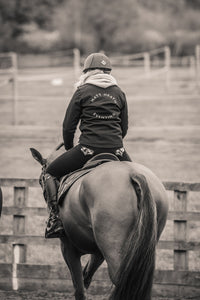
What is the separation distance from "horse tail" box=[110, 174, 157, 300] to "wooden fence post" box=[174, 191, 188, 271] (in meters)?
1.94

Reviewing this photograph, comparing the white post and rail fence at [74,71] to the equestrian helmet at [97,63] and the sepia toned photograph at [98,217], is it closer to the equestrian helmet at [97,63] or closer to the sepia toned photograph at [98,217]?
the sepia toned photograph at [98,217]

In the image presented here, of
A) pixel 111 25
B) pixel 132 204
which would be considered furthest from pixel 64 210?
pixel 111 25

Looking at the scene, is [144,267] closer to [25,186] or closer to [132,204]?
[132,204]

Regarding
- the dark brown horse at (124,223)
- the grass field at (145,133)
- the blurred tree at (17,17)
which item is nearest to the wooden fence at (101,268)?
the dark brown horse at (124,223)

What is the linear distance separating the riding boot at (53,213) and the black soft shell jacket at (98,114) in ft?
2.00

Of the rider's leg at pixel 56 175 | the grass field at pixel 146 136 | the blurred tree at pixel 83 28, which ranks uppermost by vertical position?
the blurred tree at pixel 83 28

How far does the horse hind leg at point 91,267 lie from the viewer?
626 centimetres

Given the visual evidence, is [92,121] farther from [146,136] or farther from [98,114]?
[146,136]

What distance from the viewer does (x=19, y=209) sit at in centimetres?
709

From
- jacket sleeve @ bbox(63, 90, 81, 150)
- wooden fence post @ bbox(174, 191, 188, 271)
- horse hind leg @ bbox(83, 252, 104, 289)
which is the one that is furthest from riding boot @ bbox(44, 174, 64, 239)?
wooden fence post @ bbox(174, 191, 188, 271)

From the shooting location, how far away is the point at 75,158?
5668 mm

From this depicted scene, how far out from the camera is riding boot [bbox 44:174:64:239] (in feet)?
19.2

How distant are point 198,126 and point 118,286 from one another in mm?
14995

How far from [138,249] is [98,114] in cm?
141
